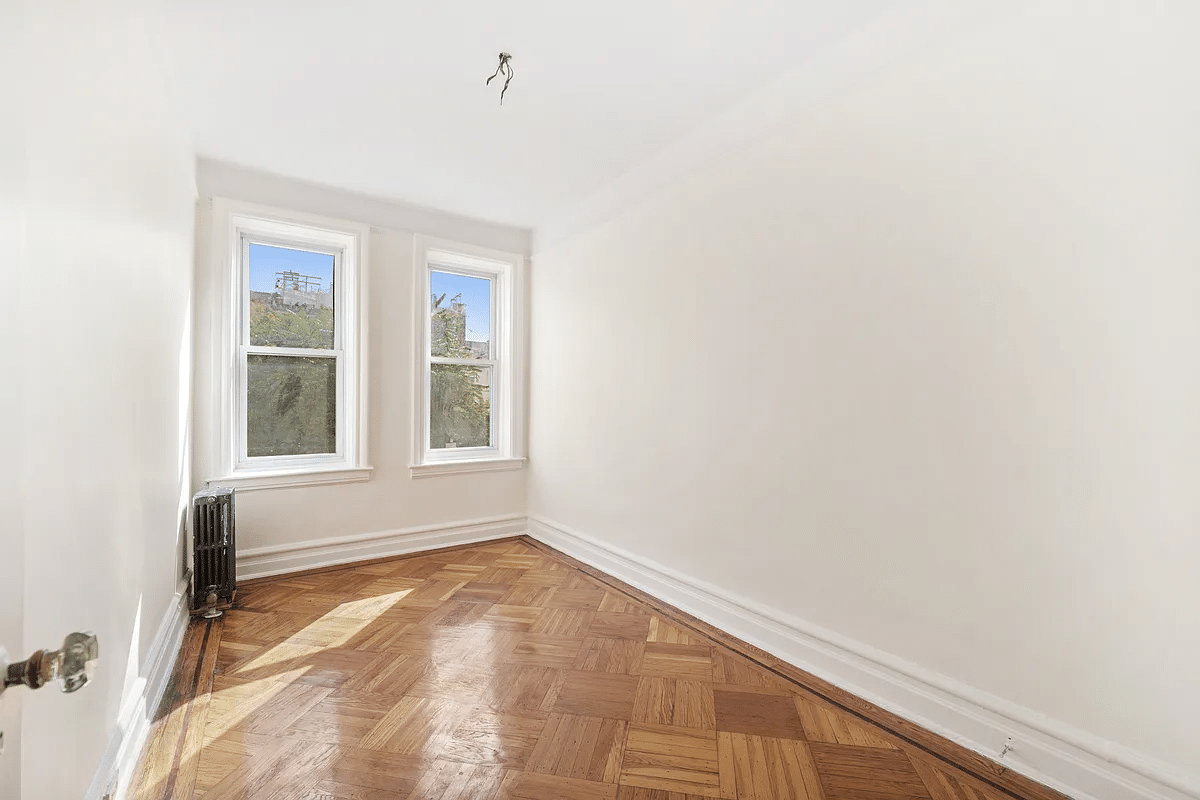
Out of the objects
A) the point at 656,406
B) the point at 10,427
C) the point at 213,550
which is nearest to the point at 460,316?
the point at 656,406

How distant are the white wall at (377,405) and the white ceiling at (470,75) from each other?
20cm

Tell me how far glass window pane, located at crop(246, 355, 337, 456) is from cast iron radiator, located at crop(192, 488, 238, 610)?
25.8 inches

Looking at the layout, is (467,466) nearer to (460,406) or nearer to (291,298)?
(460,406)

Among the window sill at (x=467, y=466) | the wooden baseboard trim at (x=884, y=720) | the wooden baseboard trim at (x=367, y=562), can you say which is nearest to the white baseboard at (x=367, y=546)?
the wooden baseboard trim at (x=367, y=562)

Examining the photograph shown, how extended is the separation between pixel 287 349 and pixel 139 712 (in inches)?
90.4

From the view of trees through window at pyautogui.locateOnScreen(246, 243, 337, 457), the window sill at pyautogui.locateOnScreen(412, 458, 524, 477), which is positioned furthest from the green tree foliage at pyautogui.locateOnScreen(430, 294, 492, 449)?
the view of trees through window at pyautogui.locateOnScreen(246, 243, 337, 457)

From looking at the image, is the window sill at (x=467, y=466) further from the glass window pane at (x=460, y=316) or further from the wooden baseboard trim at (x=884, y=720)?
the wooden baseboard trim at (x=884, y=720)

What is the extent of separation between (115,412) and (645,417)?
2.31 metres

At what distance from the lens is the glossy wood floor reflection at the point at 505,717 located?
1.62 metres

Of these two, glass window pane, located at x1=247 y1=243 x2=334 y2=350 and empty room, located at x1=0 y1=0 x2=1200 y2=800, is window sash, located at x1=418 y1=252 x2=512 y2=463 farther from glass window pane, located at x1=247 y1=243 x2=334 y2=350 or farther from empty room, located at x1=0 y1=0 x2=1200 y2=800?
glass window pane, located at x1=247 y1=243 x2=334 y2=350

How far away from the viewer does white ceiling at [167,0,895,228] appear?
2.08m

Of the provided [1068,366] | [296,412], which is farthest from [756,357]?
[296,412]

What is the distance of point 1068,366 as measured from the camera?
161 cm

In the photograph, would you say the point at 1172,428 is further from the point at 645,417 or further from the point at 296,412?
the point at 296,412
